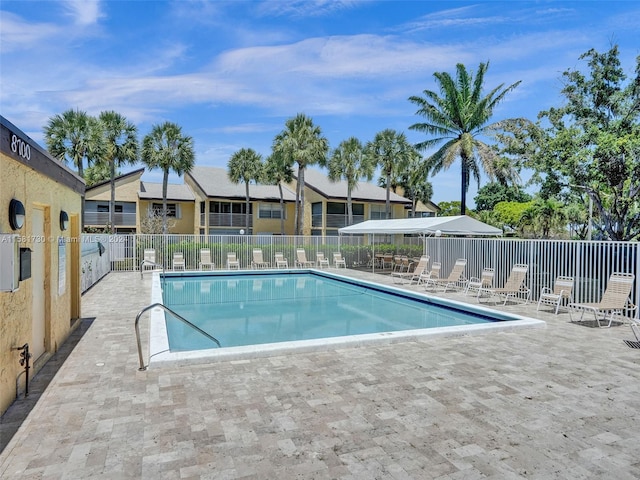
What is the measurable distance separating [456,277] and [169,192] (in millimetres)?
28836

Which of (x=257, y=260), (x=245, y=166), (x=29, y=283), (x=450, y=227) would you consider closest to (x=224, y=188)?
(x=245, y=166)

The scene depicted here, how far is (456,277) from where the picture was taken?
14.7 m

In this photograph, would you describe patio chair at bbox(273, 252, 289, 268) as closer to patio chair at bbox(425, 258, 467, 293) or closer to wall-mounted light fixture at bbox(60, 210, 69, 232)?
patio chair at bbox(425, 258, 467, 293)

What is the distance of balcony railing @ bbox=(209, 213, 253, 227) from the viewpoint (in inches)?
1368

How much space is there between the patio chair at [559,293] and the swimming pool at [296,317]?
157 cm

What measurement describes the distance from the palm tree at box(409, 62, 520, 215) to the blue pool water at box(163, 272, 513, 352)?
37.6 feet

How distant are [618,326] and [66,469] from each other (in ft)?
33.1

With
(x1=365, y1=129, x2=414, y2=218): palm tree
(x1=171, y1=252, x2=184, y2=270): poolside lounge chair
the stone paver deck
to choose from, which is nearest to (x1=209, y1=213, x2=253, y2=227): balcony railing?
(x1=365, y1=129, x2=414, y2=218): palm tree

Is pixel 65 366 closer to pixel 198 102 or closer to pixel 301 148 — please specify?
pixel 198 102

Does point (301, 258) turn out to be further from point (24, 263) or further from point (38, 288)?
point (24, 263)

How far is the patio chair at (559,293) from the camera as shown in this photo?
34.5ft

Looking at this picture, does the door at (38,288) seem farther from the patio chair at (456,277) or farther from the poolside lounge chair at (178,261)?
the poolside lounge chair at (178,261)

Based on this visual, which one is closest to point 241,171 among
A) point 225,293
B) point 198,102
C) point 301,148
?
point 301,148

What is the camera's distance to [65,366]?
5.76 metres
